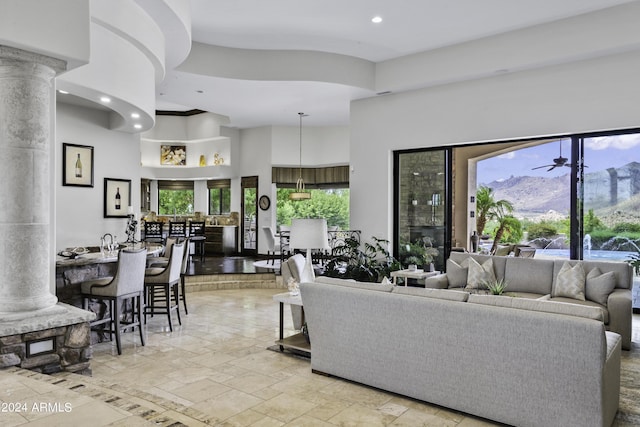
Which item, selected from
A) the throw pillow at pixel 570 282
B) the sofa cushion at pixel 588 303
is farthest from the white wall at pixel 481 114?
the sofa cushion at pixel 588 303

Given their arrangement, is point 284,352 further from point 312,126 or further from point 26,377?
point 312,126

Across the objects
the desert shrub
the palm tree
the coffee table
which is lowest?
the coffee table

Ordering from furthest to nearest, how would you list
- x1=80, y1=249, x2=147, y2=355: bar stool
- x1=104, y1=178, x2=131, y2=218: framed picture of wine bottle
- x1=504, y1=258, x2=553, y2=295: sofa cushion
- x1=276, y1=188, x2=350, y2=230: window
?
x1=276, y1=188, x2=350, y2=230: window → x1=104, y1=178, x2=131, y2=218: framed picture of wine bottle → x1=504, y1=258, x2=553, y2=295: sofa cushion → x1=80, y1=249, x2=147, y2=355: bar stool

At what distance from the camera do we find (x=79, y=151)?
721cm

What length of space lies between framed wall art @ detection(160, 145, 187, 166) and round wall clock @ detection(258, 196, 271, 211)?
3.16 meters

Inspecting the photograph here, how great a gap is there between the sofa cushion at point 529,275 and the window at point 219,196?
8953 mm

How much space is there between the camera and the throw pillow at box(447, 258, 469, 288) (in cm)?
605

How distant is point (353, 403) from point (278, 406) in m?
0.55

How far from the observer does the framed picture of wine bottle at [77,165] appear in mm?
7031

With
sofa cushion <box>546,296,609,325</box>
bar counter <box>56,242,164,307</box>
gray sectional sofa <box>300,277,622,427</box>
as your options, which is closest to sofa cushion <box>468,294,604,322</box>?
gray sectional sofa <box>300,277,622,427</box>

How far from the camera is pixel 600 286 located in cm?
491

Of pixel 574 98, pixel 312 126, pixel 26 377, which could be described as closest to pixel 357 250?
pixel 574 98

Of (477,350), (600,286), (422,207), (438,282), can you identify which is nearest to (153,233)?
(422,207)

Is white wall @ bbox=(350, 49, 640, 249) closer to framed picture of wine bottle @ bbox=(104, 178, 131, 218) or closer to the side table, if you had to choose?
the side table
